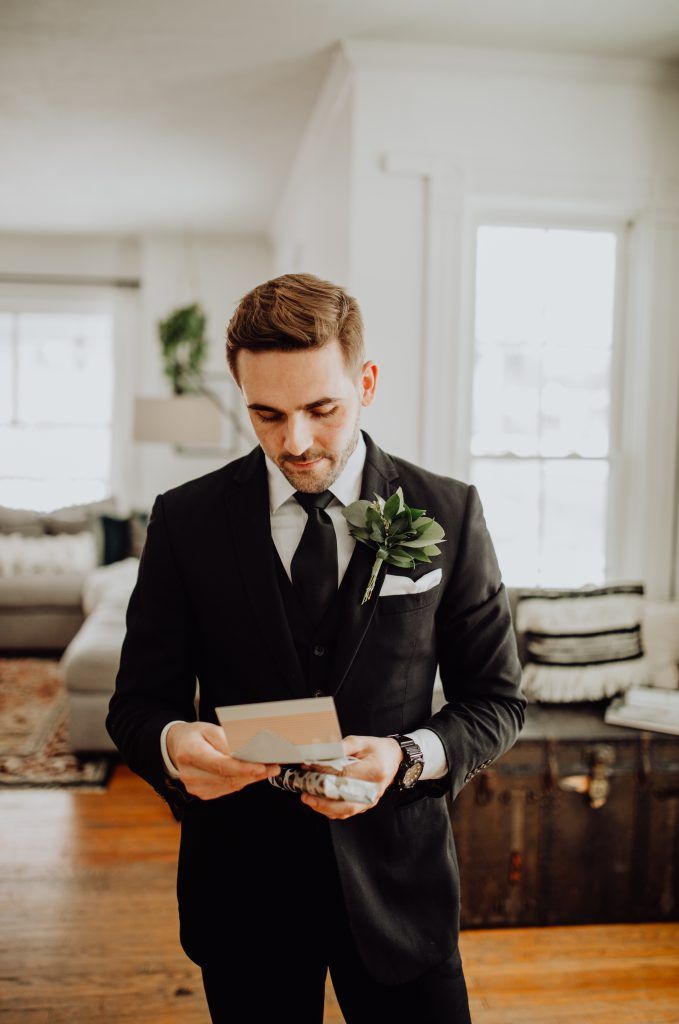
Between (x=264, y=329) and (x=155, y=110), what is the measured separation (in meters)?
3.39

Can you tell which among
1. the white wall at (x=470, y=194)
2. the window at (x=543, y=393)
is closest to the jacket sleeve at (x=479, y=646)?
the white wall at (x=470, y=194)

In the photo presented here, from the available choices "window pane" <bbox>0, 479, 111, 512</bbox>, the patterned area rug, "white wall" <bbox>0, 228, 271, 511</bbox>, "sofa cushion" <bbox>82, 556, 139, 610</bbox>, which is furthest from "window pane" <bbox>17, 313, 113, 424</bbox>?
the patterned area rug

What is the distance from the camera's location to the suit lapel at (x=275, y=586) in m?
1.17

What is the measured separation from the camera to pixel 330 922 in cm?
124

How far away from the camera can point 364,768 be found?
3.59 ft

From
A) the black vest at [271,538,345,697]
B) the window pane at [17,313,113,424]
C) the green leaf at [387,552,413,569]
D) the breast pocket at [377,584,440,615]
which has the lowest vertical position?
the black vest at [271,538,345,697]

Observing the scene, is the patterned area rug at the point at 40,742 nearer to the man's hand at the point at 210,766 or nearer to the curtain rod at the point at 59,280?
the man's hand at the point at 210,766

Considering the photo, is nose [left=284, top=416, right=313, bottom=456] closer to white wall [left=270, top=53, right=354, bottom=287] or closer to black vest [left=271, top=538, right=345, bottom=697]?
black vest [left=271, top=538, right=345, bottom=697]

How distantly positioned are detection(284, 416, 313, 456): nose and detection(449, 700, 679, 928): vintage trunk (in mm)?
A: 1764

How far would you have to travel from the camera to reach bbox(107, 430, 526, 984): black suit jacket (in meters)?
1.21

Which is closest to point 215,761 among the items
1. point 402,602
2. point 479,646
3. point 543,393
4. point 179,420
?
point 402,602

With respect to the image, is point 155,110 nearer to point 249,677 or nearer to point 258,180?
point 258,180

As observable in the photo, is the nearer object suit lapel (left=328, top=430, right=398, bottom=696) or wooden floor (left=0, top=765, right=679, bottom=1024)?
suit lapel (left=328, top=430, right=398, bottom=696)

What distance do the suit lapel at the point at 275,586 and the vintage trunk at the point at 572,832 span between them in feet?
5.28
